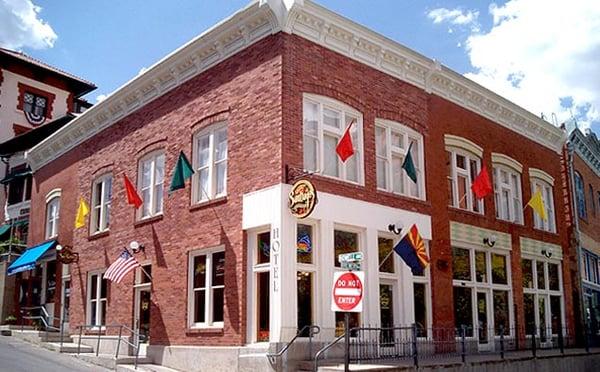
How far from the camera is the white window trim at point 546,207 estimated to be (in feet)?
82.7

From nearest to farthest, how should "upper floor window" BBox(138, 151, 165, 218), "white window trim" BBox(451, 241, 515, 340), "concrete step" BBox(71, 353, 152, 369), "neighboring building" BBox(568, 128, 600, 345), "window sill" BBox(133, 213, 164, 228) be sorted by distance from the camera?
"concrete step" BBox(71, 353, 152, 369) < "window sill" BBox(133, 213, 164, 228) < "upper floor window" BBox(138, 151, 165, 218) < "white window trim" BBox(451, 241, 515, 340) < "neighboring building" BBox(568, 128, 600, 345)

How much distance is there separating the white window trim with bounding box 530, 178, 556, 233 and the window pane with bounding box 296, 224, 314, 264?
13.1 m

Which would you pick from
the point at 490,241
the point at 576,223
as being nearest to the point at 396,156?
the point at 490,241

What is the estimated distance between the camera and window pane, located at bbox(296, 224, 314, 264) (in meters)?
→ 15.1

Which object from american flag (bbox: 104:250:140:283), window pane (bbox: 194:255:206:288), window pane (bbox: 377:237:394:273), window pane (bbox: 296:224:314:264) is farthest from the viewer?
american flag (bbox: 104:250:140:283)

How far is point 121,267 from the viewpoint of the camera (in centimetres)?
1900

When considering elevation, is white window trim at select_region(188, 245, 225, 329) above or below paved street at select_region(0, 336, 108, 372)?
above

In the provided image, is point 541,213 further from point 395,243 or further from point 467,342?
point 395,243

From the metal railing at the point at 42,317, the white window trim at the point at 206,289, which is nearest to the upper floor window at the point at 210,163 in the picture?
the white window trim at the point at 206,289

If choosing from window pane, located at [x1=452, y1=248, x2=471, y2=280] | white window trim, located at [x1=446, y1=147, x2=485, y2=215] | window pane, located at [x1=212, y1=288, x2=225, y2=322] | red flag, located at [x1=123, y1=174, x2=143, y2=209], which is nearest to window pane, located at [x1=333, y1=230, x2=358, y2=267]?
window pane, located at [x1=212, y1=288, x2=225, y2=322]

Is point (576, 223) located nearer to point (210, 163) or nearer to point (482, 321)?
point (482, 321)

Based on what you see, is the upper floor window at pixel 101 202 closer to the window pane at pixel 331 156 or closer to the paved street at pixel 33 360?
the paved street at pixel 33 360

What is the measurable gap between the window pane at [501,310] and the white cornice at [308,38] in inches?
256

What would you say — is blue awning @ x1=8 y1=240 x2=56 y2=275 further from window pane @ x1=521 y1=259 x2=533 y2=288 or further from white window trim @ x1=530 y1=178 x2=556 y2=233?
white window trim @ x1=530 y1=178 x2=556 y2=233
